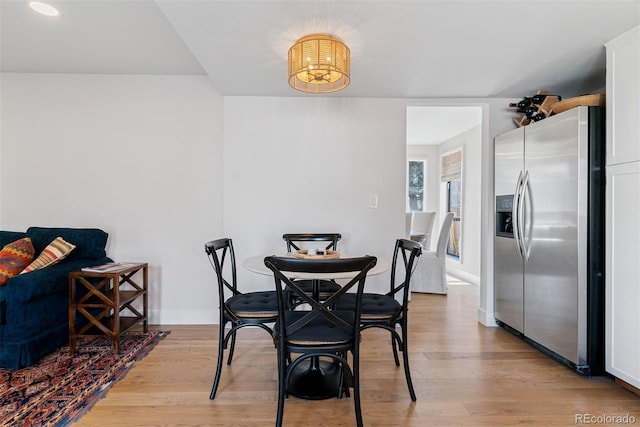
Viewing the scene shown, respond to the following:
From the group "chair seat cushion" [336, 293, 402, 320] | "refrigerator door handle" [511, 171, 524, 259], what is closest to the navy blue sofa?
"chair seat cushion" [336, 293, 402, 320]

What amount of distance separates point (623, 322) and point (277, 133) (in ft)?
9.49

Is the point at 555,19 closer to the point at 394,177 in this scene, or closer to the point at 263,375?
the point at 394,177

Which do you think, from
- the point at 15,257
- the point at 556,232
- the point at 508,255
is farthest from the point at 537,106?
the point at 15,257

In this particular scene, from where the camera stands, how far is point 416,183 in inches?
262

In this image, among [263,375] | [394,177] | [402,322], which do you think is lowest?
[263,375]

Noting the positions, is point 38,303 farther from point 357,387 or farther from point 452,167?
point 452,167

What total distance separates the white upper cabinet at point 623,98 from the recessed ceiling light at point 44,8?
3.60 meters

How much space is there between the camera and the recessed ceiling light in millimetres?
2100

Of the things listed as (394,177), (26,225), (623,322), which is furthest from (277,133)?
(623,322)

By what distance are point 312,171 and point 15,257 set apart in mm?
2469

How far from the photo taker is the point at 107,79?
3.18 metres

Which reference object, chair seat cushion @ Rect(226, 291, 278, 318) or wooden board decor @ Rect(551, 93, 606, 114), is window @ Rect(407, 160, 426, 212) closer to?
wooden board decor @ Rect(551, 93, 606, 114)

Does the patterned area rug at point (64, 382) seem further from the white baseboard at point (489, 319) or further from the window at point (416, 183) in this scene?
the window at point (416, 183)

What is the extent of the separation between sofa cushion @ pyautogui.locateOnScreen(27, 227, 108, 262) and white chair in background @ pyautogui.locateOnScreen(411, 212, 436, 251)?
402cm
